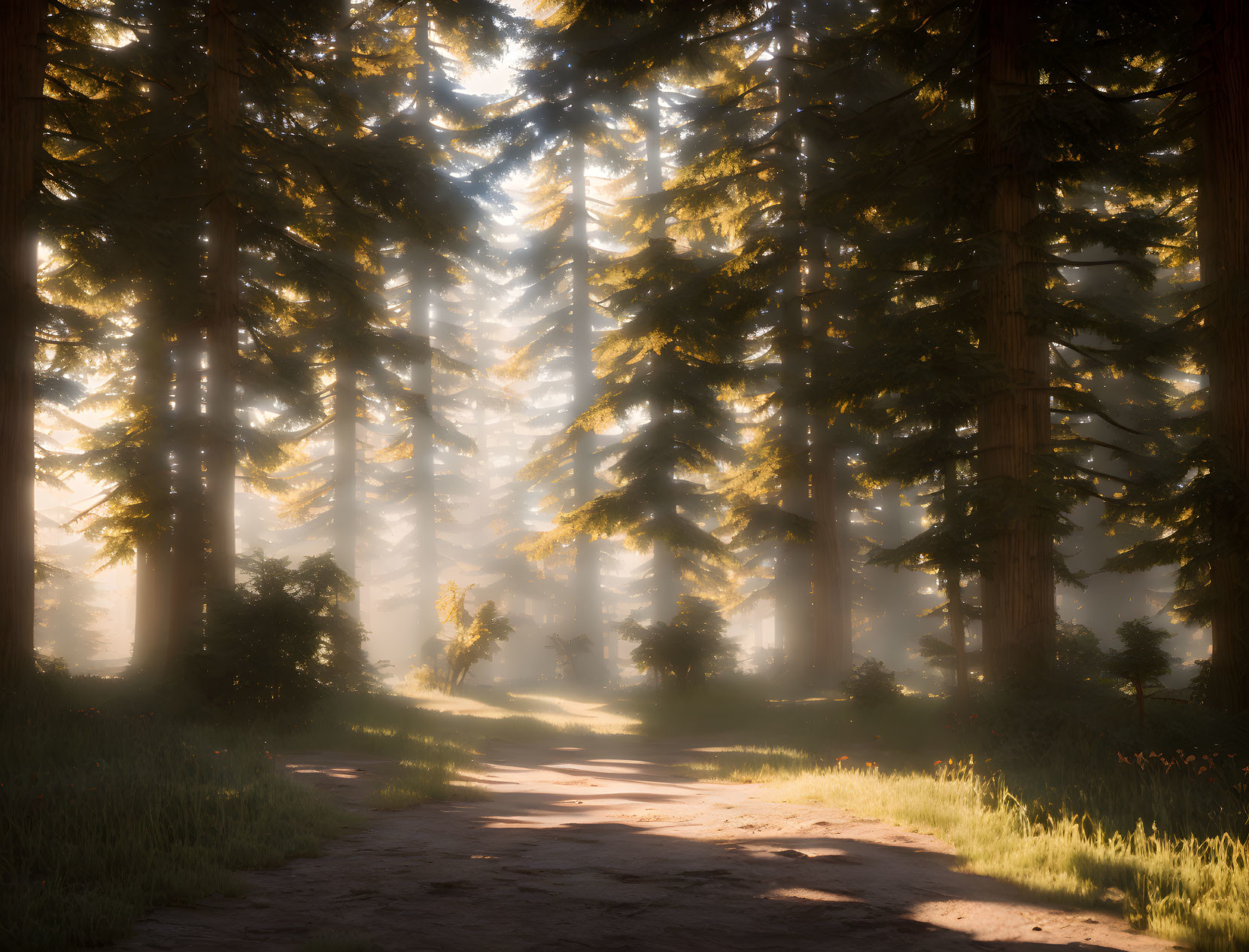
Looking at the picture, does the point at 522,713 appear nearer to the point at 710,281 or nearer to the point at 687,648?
the point at 687,648

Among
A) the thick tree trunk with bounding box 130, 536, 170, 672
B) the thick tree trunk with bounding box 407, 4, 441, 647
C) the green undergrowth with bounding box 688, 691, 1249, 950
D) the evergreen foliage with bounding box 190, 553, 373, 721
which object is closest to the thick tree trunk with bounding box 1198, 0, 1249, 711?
the green undergrowth with bounding box 688, 691, 1249, 950

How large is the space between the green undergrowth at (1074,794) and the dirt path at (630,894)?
34 centimetres

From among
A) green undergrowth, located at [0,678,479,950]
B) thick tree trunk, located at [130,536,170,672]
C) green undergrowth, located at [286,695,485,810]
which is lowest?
green undergrowth, located at [286,695,485,810]

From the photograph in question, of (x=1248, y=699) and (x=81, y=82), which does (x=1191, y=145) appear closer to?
(x=1248, y=699)

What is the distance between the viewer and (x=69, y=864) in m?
4.65

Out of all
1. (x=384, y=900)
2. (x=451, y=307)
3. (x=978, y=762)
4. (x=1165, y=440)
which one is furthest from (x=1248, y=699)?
(x=451, y=307)

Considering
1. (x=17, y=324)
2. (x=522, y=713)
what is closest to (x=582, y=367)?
(x=522, y=713)

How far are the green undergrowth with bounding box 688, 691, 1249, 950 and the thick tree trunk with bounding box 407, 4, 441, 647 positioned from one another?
47.2ft

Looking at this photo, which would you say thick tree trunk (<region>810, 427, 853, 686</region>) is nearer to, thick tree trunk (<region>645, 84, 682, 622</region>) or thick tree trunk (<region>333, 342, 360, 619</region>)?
thick tree trunk (<region>645, 84, 682, 622</region>)

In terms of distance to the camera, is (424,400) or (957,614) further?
(424,400)

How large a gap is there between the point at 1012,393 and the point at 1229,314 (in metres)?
2.78

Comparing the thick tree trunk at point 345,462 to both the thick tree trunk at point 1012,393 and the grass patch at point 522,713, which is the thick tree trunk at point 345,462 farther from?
the thick tree trunk at point 1012,393

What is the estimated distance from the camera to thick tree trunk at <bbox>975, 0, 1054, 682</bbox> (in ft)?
34.9

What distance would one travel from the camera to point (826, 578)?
19156 millimetres
